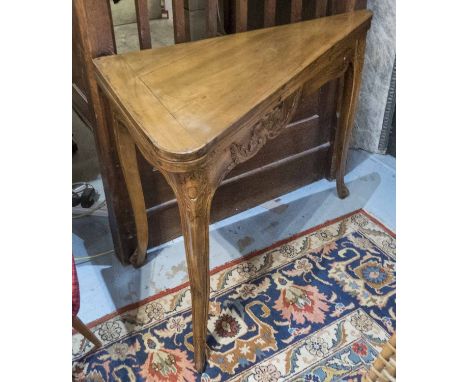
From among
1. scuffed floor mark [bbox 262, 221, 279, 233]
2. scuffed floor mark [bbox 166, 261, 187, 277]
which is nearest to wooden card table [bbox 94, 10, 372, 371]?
scuffed floor mark [bbox 166, 261, 187, 277]

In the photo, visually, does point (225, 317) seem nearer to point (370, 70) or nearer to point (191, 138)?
point (191, 138)

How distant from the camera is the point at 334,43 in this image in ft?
4.11

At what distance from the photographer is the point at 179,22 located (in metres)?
1.24

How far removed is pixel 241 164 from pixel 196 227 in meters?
0.76

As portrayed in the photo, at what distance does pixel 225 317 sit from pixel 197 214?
57cm

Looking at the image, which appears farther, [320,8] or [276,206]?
[276,206]

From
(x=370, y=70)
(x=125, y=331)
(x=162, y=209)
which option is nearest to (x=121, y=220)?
(x=162, y=209)

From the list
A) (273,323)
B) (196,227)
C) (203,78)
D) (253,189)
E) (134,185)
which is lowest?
(273,323)

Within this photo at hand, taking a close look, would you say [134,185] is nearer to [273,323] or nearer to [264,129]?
[264,129]

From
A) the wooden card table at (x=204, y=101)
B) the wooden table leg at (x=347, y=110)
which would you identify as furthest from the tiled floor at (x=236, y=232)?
the wooden card table at (x=204, y=101)

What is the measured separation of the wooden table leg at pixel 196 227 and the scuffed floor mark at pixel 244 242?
52cm

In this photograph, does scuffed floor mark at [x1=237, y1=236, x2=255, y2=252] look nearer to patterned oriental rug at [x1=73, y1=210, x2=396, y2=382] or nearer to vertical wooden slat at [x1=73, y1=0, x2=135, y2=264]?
patterned oriental rug at [x1=73, y1=210, x2=396, y2=382]

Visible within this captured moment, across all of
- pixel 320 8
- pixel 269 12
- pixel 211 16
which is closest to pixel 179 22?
pixel 211 16

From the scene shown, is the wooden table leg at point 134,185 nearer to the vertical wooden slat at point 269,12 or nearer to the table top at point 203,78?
the table top at point 203,78
